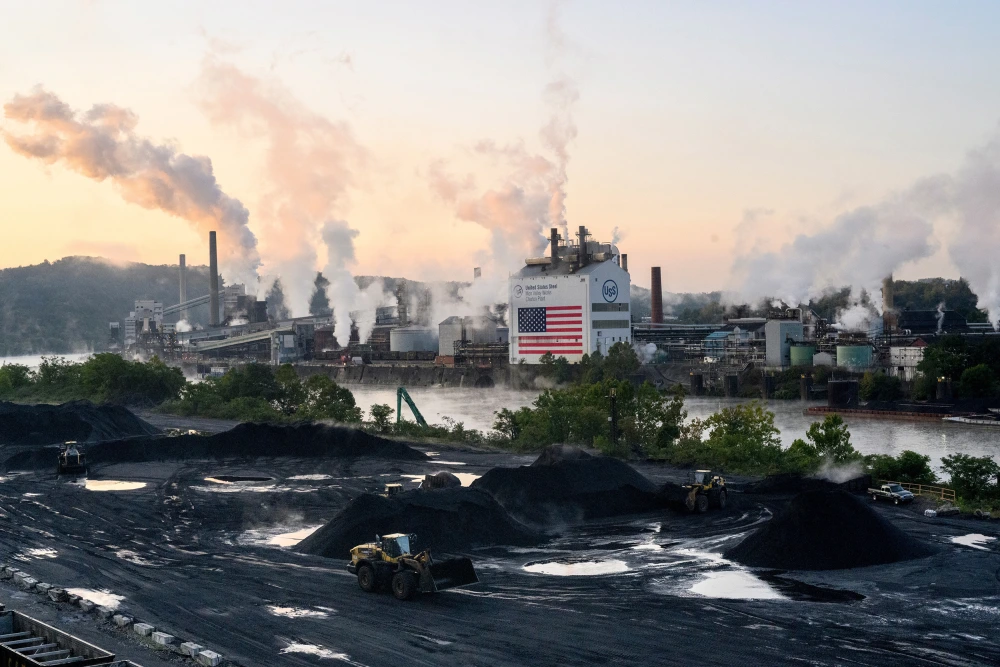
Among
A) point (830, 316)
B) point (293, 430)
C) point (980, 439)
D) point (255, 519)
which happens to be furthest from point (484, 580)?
point (830, 316)

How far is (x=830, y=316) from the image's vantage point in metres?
140

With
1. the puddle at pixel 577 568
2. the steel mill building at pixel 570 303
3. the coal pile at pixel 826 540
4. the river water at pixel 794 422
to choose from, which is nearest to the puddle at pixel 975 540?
the coal pile at pixel 826 540

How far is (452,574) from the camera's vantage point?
21516 mm

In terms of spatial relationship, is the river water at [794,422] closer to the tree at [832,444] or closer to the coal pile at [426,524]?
the tree at [832,444]

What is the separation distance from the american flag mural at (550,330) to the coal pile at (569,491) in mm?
74231

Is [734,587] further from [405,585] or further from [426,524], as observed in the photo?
[426,524]

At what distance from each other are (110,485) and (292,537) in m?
12.7

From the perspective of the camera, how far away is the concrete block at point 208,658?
16.0 meters

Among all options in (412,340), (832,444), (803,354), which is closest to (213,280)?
(412,340)

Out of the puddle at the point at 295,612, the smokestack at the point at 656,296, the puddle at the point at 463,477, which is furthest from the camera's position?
the smokestack at the point at 656,296

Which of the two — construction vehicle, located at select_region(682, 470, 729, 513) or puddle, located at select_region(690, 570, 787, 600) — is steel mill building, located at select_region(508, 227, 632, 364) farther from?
puddle, located at select_region(690, 570, 787, 600)

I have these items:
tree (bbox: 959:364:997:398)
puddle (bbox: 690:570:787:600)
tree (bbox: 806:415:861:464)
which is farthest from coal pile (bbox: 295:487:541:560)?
tree (bbox: 959:364:997:398)

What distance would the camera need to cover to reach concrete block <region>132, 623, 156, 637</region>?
17.6 metres

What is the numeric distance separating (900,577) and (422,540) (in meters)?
10.8
